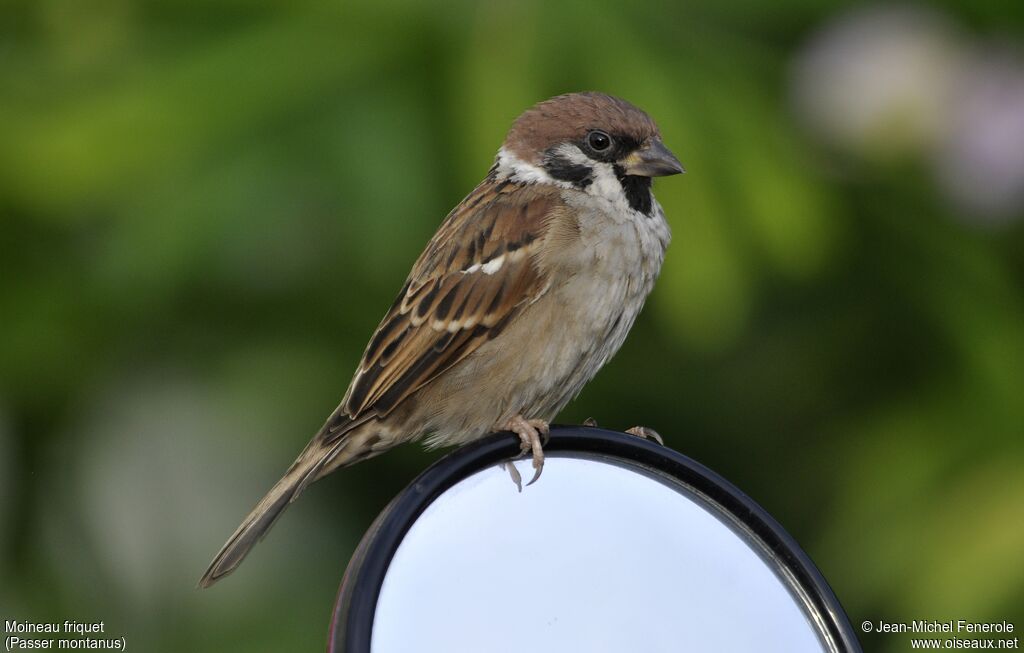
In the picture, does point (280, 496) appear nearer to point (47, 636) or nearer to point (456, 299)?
point (456, 299)

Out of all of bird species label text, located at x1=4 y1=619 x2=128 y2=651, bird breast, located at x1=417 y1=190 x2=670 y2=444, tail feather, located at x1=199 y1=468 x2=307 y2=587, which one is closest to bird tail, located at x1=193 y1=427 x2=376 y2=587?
tail feather, located at x1=199 y1=468 x2=307 y2=587

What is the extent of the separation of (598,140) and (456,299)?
1.39 ft

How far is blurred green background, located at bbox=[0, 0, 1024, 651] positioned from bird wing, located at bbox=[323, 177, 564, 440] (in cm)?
23

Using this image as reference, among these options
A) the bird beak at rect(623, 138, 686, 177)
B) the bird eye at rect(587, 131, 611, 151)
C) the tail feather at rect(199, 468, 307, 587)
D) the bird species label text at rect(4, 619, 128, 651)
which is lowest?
the bird species label text at rect(4, 619, 128, 651)

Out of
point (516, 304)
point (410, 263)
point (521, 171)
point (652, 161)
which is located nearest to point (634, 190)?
point (652, 161)

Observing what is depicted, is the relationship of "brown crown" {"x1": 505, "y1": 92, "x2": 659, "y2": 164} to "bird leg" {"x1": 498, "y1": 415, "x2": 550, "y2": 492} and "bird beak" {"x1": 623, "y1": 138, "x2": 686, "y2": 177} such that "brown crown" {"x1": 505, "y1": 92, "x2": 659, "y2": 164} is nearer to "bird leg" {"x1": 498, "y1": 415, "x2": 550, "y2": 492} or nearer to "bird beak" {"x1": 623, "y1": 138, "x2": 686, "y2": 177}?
"bird beak" {"x1": 623, "y1": 138, "x2": 686, "y2": 177}

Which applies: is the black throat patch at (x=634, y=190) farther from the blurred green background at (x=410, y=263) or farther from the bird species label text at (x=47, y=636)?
the bird species label text at (x=47, y=636)

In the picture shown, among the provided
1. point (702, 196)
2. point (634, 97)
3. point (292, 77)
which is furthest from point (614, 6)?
point (292, 77)

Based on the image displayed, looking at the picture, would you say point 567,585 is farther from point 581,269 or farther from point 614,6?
point 614,6

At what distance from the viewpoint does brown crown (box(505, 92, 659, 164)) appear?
2.38 metres

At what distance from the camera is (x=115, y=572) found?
285 centimetres

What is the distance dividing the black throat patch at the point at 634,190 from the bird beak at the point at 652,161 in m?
0.03

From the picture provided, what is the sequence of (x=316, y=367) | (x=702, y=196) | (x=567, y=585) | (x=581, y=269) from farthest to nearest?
(x=316, y=367) < (x=702, y=196) < (x=581, y=269) < (x=567, y=585)

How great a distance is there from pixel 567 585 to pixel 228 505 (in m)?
1.91
